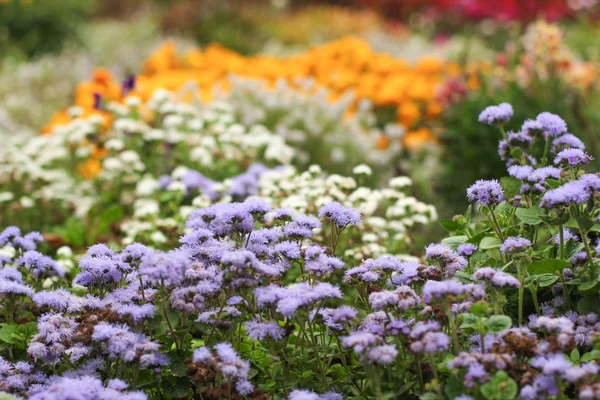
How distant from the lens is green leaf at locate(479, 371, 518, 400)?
5.55 ft

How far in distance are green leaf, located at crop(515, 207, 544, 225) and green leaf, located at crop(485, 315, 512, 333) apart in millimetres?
456

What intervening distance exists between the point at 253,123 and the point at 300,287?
3.74 meters

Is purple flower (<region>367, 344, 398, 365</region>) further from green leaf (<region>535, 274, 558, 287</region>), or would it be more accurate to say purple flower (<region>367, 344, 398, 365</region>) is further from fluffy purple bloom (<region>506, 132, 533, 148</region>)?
fluffy purple bloom (<region>506, 132, 533, 148</region>)

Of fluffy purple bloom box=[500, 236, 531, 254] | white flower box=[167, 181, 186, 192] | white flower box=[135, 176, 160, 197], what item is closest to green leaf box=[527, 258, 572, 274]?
fluffy purple bloom box=[500, 236, 531, 254]

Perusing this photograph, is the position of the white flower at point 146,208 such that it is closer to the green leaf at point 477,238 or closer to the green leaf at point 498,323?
the green leaf at point 477,238

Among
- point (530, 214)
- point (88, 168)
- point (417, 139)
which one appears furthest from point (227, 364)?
point (417, 139)

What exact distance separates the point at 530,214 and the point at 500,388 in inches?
28.8

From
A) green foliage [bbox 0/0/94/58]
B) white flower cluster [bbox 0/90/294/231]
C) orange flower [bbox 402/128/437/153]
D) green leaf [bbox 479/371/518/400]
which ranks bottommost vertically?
green leaf [bbox 479/371/518/400]

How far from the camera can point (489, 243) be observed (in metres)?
2.28

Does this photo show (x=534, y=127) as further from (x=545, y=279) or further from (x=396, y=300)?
(x=396, y=300)

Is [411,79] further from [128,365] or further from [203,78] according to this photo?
[128,365]

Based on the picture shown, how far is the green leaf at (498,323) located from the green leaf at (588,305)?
1.41 ft

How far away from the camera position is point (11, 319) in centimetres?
243

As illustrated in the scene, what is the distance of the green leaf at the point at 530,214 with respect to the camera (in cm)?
225
